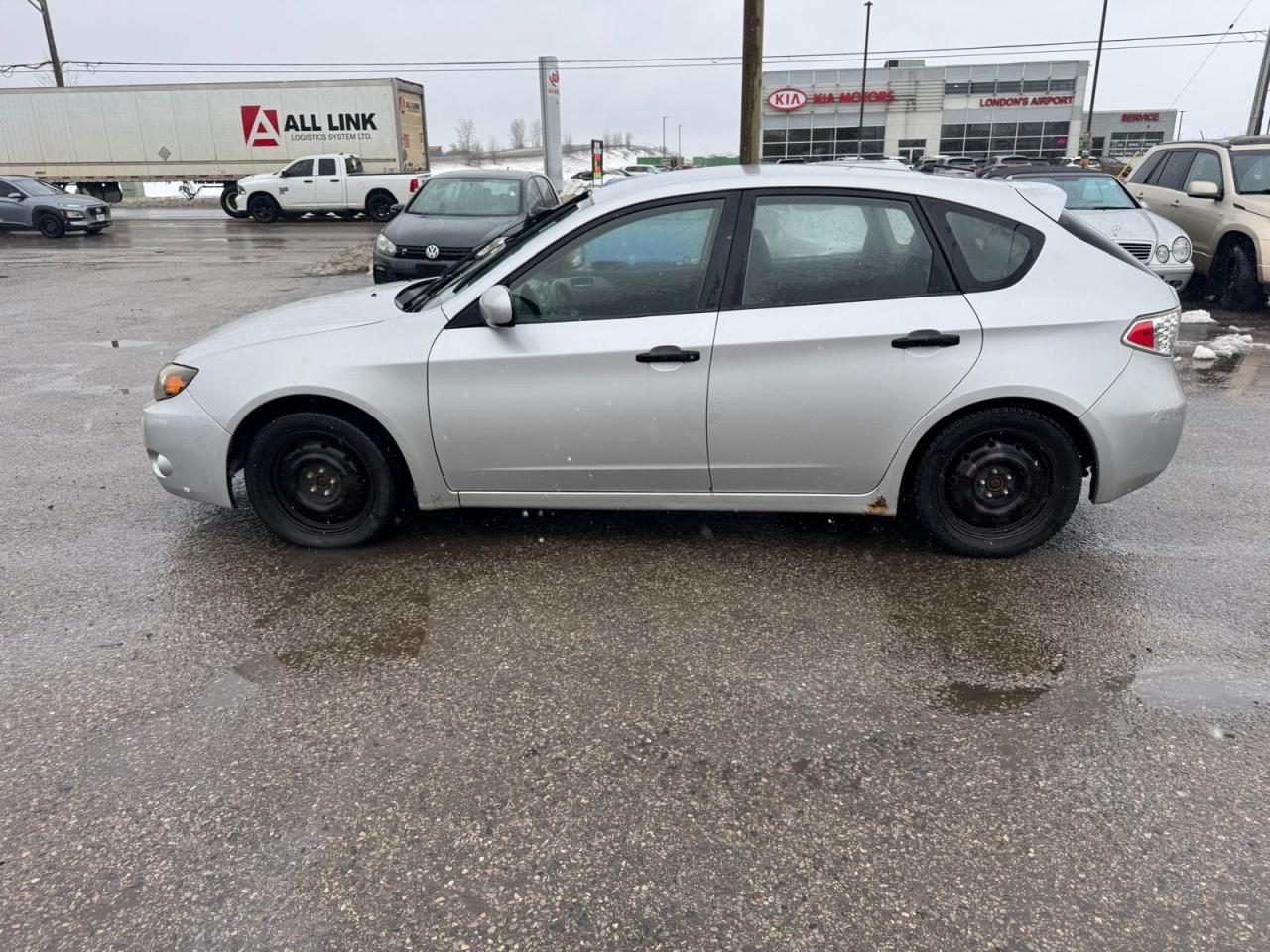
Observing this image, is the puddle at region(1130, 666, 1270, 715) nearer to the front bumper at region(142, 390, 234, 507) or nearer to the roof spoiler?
the roof spoiler

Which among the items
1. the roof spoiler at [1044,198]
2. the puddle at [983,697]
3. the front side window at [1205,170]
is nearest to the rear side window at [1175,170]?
the front side window at [1205,170]

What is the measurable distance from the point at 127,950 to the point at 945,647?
2.73 metres

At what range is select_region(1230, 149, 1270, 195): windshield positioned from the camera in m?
10.4

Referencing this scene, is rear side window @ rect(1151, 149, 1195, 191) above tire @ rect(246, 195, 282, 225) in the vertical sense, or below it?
above

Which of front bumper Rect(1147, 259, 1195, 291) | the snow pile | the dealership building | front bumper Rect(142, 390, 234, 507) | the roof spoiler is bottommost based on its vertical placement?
the snow pile

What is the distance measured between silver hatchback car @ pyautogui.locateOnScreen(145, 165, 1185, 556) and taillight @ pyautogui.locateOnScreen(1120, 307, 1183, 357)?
0.01 m

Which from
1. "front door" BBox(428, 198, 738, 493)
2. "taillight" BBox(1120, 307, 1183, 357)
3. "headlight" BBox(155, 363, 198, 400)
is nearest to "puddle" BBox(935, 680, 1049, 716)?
"front door" BBox(428, 198, 738, 493)

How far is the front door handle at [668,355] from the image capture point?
12.6 ft

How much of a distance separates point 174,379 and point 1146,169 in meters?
13.1

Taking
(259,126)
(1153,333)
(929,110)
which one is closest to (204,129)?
(259,126)

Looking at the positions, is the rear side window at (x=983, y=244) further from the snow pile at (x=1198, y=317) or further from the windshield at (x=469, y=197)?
the windshield at (x=469, y=197)

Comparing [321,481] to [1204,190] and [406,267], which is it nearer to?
[406,267]

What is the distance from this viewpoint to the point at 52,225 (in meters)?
21.7

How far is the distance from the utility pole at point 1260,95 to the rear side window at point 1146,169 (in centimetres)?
1608
